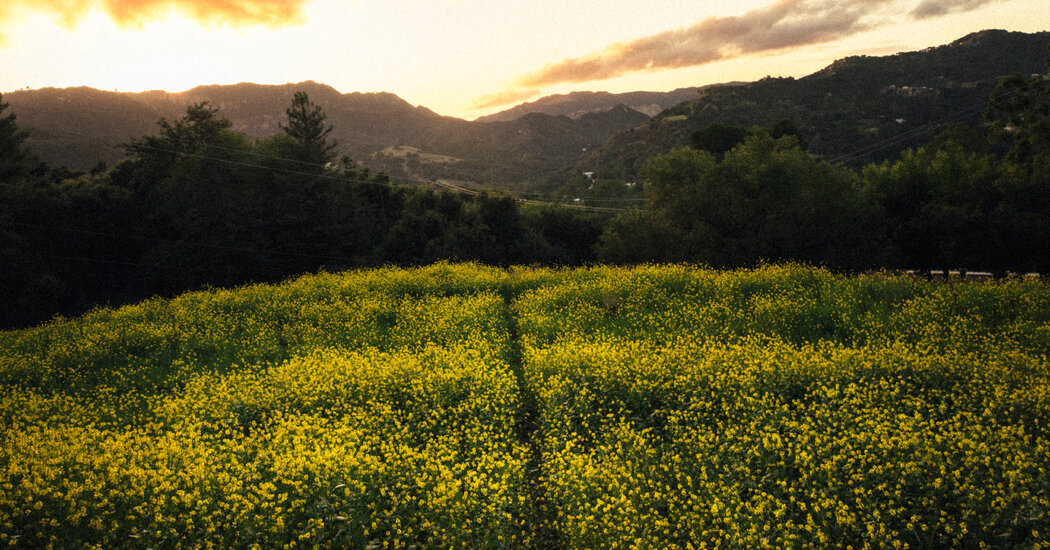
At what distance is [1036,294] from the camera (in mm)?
15031

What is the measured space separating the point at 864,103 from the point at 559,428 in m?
131

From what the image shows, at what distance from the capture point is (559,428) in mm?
9883

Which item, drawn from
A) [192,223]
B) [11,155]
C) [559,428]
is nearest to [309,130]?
[192,223]

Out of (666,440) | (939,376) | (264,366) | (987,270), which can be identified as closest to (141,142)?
(264,366)

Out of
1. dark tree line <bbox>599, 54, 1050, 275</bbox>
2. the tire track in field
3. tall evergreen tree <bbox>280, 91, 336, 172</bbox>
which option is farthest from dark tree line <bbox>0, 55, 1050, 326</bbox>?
the tire track in field

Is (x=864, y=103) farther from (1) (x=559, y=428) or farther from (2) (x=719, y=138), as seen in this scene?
(1) (x=559, y=428)

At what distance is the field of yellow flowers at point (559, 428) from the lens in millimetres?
6527

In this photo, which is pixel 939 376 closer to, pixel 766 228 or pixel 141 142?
pixel 766 228

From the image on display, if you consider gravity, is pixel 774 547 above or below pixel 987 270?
above

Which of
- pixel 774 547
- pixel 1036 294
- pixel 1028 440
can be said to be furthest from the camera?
pixel 1036 294

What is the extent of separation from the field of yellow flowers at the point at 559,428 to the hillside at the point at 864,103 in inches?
3546

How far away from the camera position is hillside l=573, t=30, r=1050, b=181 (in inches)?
3762

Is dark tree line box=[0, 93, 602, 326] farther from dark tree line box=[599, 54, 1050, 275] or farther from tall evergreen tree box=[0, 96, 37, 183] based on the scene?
dark tree line box=[599, 54, 1050, 275]

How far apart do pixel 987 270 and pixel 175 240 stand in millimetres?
62833
